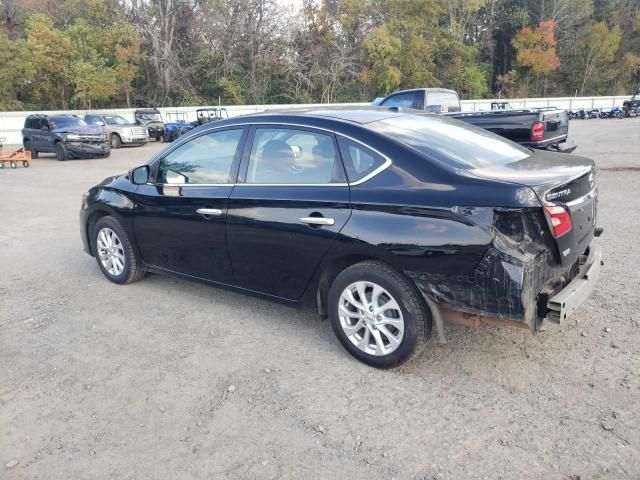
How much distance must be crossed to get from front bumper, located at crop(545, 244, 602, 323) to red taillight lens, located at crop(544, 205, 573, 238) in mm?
388

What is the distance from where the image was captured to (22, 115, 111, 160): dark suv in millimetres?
18984

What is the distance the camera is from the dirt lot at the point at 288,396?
8.59 feet

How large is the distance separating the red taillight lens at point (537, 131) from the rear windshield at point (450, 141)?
5.95 metres

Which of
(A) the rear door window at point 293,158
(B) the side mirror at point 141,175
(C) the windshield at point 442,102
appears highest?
(C) the windshield at point 442,102

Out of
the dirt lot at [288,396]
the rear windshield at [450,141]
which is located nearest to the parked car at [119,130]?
the dirt lot at [288,396]

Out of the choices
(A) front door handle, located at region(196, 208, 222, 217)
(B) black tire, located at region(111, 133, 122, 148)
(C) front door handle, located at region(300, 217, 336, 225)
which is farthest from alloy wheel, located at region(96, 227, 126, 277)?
(B) black tire, located at region(111, 133, 122, 148)

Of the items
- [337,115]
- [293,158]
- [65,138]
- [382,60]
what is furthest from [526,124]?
[382,60]

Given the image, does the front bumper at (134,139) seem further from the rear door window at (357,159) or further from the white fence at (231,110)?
the rear door window at (357,159)

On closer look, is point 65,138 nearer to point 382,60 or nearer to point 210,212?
point 210,212

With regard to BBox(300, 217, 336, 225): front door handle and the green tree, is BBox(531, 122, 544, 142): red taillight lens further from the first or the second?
the green tree

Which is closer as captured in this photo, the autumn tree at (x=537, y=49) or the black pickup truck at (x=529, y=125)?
the black pickup truck at (x=529, y=125)

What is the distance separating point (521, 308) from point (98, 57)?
41.9m

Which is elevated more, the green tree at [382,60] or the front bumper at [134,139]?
the green tree at [382,60]

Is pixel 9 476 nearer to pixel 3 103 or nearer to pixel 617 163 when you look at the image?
pixel 617 163
